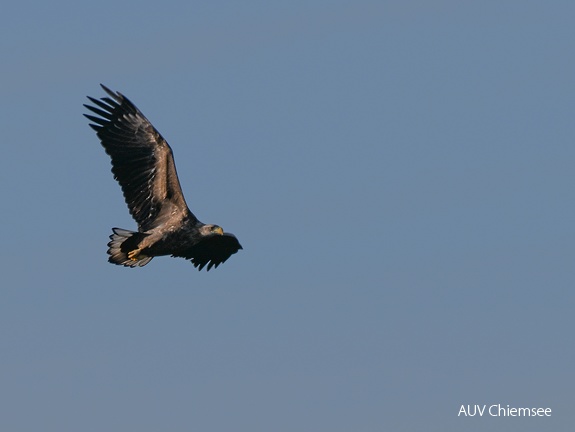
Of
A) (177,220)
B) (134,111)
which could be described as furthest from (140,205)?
(134,111)

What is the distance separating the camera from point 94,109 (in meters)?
16.0

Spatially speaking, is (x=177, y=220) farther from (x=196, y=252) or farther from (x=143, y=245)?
(x=196, y=252)

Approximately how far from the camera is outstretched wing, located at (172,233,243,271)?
16.5m

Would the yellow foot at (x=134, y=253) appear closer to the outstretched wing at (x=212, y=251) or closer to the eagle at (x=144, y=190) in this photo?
the eagle at (x=144, y=190)

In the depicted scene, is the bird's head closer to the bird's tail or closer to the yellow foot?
the bird's tail

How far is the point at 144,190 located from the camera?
618 inches

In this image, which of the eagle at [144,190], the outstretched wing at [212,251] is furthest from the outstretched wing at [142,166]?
the outstretched wing at [212,251]

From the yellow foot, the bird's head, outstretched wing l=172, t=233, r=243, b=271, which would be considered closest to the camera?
the yellow foot

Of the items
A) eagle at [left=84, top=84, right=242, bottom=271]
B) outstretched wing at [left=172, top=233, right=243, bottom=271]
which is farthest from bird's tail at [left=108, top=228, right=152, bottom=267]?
outstretched wing at [left=172, top=233, right=243, bottom=271]

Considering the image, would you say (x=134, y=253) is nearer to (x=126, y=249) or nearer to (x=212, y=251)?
(x=126, y=249)

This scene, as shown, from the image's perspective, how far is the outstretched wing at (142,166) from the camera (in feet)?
51.2

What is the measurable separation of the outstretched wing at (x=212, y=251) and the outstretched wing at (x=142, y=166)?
3.54ft

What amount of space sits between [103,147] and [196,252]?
3.01m

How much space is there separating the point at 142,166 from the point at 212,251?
2.48 meters
